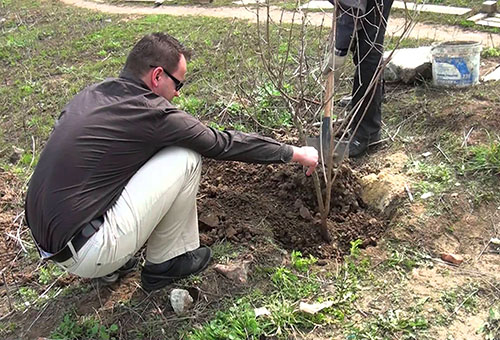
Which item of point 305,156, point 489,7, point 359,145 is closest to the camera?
point 305,156

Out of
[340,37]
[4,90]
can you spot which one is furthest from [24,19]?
[340,37]

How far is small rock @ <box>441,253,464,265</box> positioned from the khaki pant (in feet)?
4.44

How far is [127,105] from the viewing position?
2.48 meters

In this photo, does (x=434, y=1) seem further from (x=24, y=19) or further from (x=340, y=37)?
(x=24, y=19)

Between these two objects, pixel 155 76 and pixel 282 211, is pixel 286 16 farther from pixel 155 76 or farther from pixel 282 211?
pixel 155 76

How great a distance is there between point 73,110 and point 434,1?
269 inches

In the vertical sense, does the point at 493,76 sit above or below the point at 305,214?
above

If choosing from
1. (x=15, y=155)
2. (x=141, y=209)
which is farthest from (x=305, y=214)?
(x=15, y=155)

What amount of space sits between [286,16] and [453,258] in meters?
6.37

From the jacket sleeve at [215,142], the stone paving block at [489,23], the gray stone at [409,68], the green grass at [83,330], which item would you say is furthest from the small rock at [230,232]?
the stone paving block at [489,23]

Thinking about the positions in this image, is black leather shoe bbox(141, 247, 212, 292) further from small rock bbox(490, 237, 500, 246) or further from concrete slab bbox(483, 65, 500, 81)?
concrete slab bbox(483, 65, 500, 81)

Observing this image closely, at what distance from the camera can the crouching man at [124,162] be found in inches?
95.3

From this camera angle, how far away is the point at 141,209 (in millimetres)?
2506

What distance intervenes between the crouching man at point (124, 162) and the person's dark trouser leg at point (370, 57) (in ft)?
4.14
